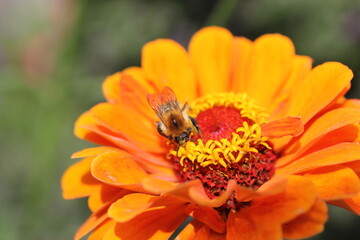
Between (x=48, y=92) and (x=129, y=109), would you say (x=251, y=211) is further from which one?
(x=48, y=92)

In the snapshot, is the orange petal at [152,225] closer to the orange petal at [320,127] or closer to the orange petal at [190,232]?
the orange petal at [190,232]

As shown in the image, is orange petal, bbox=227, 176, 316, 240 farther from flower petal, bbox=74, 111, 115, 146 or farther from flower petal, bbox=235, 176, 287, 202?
flower petal, bbox=74, 111, 115, 146

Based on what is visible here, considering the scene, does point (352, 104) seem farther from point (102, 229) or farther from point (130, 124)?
point (102, 229)

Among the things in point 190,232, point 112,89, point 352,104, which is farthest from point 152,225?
point 352,104

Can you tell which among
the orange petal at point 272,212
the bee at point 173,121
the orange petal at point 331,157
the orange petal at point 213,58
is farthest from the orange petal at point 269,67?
the orange petal at point 272,212

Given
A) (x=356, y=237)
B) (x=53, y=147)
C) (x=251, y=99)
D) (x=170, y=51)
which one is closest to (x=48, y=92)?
(x=53, y=147)
